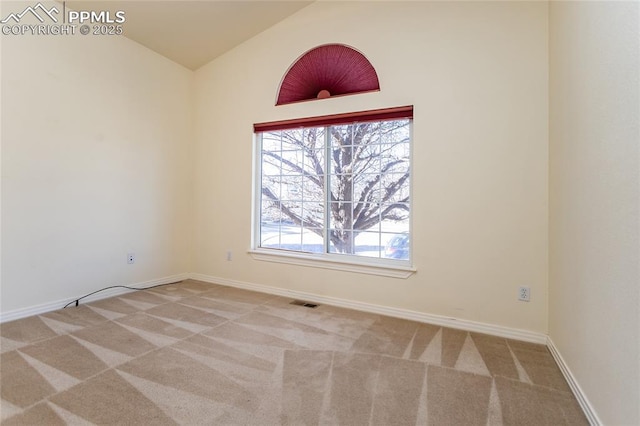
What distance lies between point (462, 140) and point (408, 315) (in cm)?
155

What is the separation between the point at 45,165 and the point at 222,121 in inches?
69.4

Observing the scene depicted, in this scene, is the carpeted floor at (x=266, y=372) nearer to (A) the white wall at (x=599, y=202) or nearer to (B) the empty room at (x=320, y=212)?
(B) the empty room at (x=320, y=212)

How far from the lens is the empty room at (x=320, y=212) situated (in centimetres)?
145

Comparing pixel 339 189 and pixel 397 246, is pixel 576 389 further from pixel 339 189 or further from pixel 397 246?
pixel 339 189

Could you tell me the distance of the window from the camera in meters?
2.82

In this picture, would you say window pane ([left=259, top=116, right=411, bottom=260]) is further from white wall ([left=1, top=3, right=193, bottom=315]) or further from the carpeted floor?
white wall ([left=1, top=3, right=193, bottom=315])

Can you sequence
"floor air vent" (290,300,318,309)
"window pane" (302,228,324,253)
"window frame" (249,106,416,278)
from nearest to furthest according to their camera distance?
1. "window frame" (249,106,416,278)
2. "floor air vent" (290,300,318,309)
3. "window pane" (302,228,324,253)

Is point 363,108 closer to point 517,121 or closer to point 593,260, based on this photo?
point 517,121

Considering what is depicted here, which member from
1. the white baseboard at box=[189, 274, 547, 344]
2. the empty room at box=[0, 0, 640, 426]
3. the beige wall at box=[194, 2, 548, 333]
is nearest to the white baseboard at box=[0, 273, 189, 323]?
the empty room at box=[0, 0, 640, 426]

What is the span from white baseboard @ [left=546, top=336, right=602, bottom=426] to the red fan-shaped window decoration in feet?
8.02

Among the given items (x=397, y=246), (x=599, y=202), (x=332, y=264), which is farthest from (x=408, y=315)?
(x=599, y=202)

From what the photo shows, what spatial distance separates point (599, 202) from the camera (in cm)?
139

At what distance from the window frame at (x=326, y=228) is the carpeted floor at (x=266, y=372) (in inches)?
18.1

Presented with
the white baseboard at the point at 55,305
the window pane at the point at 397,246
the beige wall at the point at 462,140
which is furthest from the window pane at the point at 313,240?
the white baseboard at the point at 55,305
